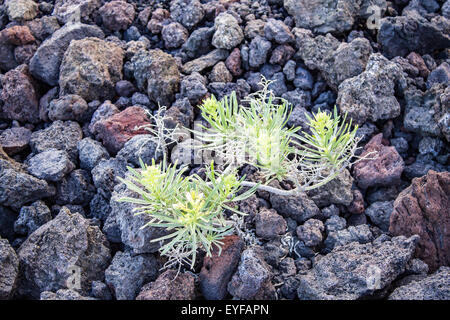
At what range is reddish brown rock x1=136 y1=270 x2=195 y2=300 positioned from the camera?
1819mm

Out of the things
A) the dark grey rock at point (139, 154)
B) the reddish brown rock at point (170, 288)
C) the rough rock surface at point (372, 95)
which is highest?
the rough rock surface at point (372, 95)

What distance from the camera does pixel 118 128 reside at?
262 cm

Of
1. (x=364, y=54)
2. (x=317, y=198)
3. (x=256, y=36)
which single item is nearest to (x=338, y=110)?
(x=364, y=54)

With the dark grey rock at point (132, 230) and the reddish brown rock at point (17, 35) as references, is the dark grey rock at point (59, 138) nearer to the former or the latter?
the dark grey rock at point (132, 230)

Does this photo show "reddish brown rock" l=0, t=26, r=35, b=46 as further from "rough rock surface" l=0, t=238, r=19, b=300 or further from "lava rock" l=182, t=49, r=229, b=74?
"rough rock surface" l=0, t=238, r=19, b=300

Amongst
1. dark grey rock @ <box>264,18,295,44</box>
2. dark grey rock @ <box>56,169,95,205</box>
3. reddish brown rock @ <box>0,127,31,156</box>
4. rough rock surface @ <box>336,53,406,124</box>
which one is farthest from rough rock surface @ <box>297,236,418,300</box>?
reddish brown rock @ <box>0,127,31,156</box>

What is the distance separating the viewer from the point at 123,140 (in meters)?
2.60

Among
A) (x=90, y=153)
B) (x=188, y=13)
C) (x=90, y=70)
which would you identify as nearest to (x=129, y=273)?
(x=90, y=153)

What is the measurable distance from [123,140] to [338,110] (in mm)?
1517

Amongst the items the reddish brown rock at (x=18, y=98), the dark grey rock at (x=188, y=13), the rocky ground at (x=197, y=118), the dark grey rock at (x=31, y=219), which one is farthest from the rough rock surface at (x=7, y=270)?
the dark grey rock at (x=188, y=13)

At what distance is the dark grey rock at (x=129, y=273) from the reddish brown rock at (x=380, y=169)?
4.55ft

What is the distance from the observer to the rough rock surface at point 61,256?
6.48 ft

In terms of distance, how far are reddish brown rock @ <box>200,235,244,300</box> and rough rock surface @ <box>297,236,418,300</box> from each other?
1.19 feet
